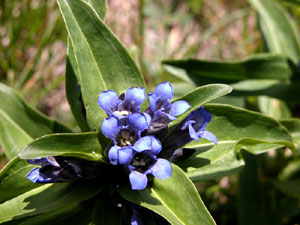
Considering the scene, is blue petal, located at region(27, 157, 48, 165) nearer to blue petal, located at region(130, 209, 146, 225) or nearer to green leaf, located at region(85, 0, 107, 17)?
blue petal, located at region(130, 209, 146, 225)

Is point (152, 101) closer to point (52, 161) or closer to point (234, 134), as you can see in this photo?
point (52, 161)

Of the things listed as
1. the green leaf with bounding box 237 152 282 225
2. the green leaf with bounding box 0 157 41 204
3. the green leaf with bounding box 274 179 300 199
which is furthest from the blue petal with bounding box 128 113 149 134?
the green leaf with bounding box 274 179 300 199

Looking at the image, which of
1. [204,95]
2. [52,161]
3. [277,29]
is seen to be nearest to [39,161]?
A: [52,161]

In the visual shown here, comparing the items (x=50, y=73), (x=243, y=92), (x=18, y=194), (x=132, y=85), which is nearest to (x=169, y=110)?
(x=132, y=85)

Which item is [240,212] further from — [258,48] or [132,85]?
[258,48]

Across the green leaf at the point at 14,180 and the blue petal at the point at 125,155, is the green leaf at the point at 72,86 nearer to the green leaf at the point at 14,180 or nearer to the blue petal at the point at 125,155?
the green leaf at the point at 14,180
